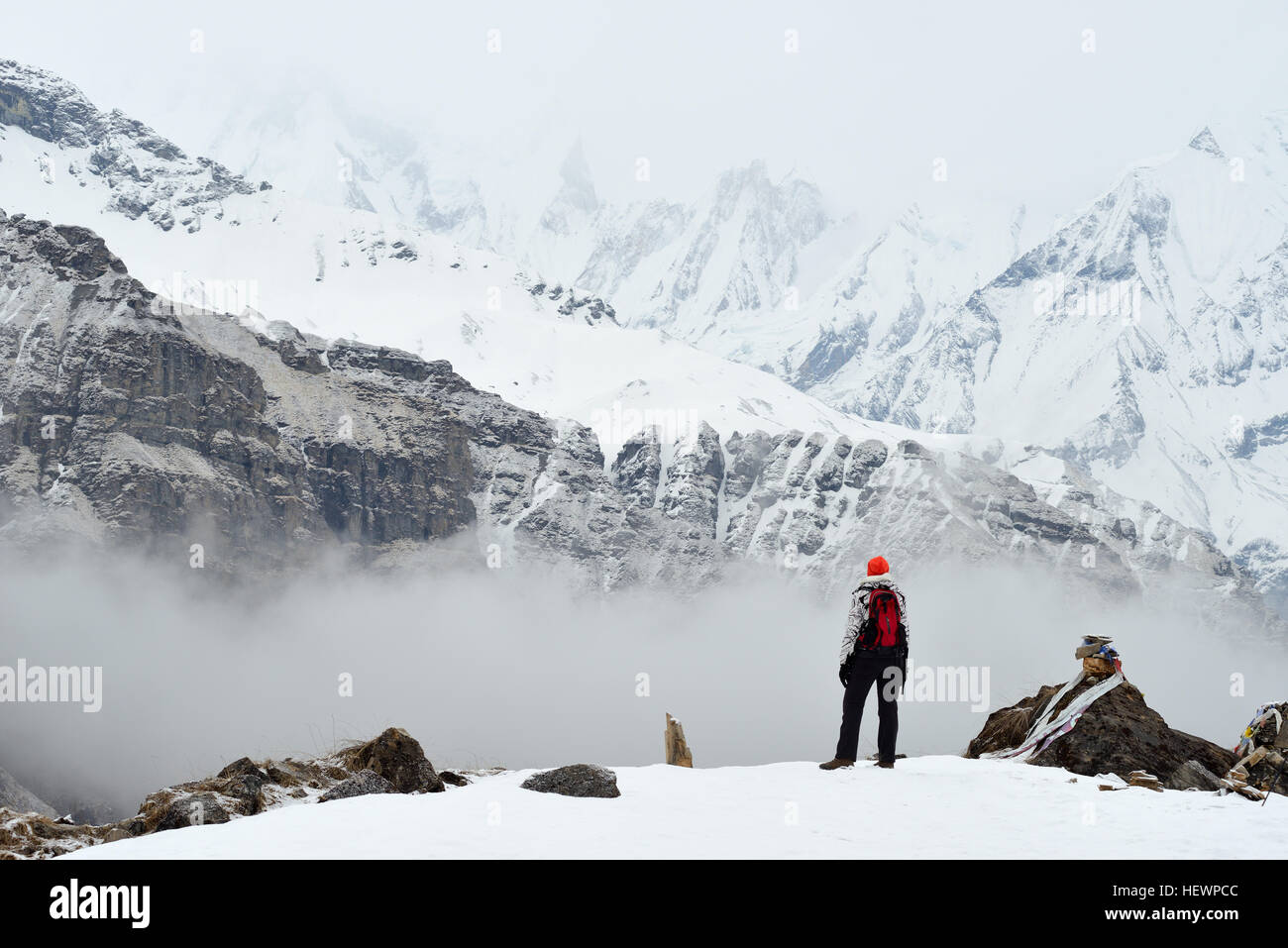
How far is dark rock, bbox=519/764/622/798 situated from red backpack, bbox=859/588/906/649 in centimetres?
523

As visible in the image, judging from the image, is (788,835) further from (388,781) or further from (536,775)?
(388,781)

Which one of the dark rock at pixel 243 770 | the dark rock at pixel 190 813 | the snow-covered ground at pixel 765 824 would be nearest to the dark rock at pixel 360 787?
the snow-covered ground at pixel 765 824

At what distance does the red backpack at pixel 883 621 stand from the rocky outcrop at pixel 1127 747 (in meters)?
2.62

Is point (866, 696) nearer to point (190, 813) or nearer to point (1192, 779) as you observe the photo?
point (1192, 779)

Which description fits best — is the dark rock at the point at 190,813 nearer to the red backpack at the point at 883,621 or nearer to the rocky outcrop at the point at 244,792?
the rocky outcrop at the point at 244,792

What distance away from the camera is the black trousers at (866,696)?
1838 centimetres

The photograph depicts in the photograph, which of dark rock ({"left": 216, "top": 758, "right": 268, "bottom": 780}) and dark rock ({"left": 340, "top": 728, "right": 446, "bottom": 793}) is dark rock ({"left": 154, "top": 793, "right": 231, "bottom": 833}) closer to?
dark rock ({"left": 216, "top": 758, "right": 268, "bottom": 780})

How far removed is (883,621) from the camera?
18.6 metres

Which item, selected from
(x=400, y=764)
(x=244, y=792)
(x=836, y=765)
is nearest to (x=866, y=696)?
(x=836, y=765)

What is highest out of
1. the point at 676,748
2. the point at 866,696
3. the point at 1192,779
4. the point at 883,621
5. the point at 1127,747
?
the point at 883,621

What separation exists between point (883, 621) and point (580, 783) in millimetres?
5782
